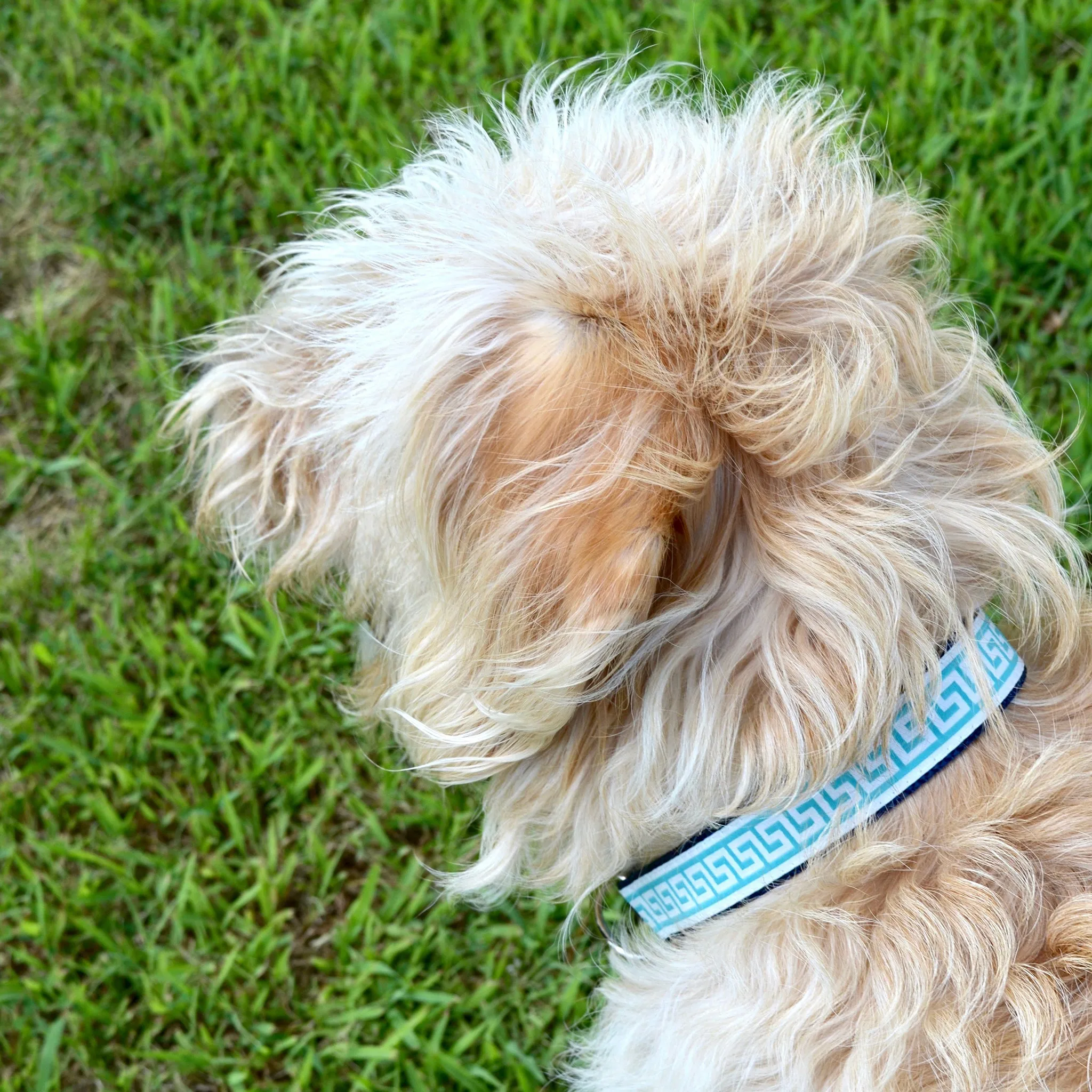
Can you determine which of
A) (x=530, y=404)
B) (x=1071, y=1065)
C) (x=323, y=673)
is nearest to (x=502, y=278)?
(x=530, y=404)

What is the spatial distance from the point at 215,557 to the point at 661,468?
6.99 feet

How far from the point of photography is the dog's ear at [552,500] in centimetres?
114

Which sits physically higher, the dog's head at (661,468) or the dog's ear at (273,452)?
the dog's head at (661,468)

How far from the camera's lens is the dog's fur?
122 cm

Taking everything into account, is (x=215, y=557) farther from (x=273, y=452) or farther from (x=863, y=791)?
(x=863, y=791)

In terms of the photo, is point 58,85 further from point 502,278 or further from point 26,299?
point 502,278

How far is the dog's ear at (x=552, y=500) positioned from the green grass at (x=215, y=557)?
55.0 inches

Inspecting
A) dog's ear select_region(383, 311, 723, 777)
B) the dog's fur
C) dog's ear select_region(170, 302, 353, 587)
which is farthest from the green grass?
dog's ear select_region(383, 311, 723, 777)

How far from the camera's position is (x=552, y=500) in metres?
1.19

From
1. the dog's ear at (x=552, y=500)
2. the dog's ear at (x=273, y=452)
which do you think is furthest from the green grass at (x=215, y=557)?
the dog's ear at (x=552, y=500)

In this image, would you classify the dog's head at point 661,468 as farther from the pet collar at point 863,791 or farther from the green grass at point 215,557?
the green grass at point 215,557

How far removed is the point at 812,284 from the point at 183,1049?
228 centimetres

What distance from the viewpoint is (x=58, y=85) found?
359 cm

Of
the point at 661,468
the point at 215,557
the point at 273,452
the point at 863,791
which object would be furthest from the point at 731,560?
the point at 215,557
